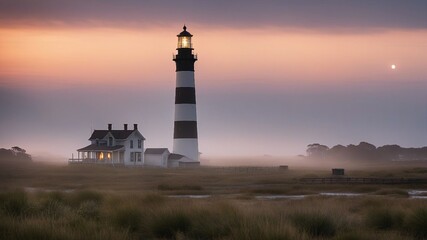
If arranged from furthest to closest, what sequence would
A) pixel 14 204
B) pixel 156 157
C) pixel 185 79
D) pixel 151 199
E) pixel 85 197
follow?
pixel 156 157
pixel 185 79
pixel 85 197
pixel 151 199
pixel 14 204

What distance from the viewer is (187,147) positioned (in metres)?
88.9

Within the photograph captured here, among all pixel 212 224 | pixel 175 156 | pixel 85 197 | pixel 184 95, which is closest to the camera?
pixel 212 224

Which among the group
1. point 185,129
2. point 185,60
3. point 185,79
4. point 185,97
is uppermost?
point 185,60

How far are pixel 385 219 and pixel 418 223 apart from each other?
2.03m

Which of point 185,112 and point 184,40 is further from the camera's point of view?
point 184,40

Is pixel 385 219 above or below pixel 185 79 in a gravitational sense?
below

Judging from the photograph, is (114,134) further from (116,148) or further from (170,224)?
(170,224)

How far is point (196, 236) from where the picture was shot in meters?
18.1

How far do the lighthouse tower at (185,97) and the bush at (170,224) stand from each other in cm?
6656

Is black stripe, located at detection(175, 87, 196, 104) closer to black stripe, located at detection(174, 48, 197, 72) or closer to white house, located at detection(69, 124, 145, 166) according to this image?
black stripe, located at detection(174, 48, 197, 72)

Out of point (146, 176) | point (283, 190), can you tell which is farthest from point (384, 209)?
point (146, 176)

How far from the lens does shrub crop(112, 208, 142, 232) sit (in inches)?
779

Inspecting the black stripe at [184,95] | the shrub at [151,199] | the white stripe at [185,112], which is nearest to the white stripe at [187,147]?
the white stripe at [185,112]

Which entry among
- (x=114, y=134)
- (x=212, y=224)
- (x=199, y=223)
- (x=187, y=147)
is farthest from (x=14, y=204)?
(x=114, y=134)
